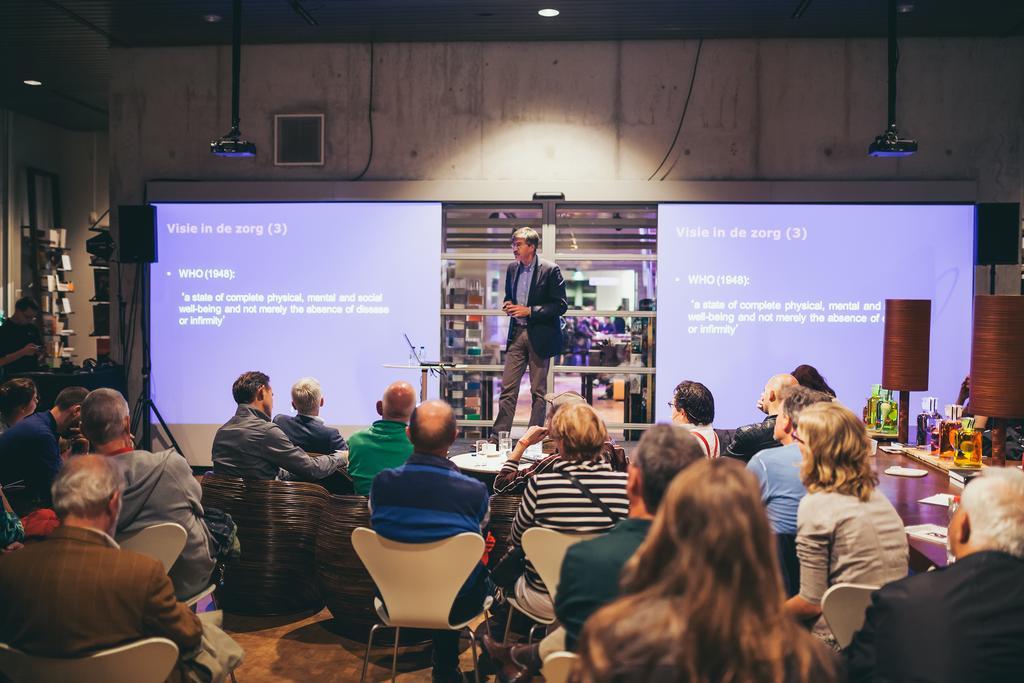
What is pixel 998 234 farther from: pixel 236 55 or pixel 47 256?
pixel 47 256

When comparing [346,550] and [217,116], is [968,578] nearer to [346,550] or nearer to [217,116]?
[346,550]

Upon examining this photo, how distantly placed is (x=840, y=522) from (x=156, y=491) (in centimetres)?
233

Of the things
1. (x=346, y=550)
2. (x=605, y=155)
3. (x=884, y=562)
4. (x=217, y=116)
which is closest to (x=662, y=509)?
(x=884, y=562)

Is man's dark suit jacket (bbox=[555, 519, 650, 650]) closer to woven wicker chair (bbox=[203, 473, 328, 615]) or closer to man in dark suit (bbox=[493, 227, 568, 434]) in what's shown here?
woven wicker chair (bbox=[203, 473, 328, 615])

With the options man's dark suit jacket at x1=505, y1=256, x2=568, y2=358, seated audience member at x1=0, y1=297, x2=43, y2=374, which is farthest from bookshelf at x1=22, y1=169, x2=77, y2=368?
man's dark suit jacket at x1=505, y1=256, x2=568, y2=358

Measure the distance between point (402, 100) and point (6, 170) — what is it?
5986 millimetres

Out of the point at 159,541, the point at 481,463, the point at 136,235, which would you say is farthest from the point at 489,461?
the point at 136,235

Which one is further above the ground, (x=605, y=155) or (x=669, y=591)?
(x=605, y=155)

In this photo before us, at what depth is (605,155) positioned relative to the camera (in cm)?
745

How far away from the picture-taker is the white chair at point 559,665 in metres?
2.13

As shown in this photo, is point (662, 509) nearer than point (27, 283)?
Yes

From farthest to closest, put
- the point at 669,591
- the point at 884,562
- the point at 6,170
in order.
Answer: the point at 6,170 → the point at 884,562 → the point at 669,591

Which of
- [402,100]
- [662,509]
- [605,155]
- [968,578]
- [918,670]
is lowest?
[918,670]

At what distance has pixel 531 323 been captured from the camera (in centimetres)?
674
